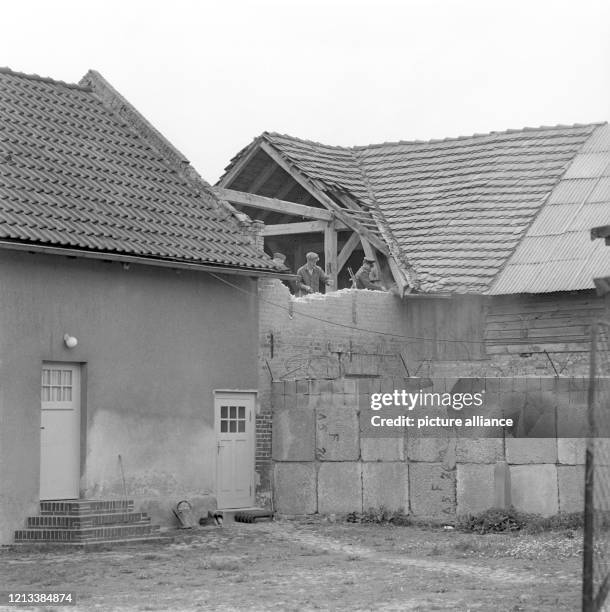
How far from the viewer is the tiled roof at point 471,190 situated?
25.1 m

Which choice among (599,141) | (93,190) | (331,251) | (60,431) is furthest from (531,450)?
(599,141)

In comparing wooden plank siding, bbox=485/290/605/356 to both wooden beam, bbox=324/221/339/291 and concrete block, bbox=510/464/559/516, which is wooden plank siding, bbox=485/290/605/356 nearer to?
wooden beam, bbox=324/221/339/291

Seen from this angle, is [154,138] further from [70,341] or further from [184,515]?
[184,515]

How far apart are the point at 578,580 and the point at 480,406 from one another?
223 inches

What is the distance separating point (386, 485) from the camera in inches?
787

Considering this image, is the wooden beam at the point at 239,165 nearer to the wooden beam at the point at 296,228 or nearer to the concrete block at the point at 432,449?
the wooden beam at the point at 296,228

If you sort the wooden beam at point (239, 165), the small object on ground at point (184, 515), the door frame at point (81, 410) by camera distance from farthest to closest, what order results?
the wooden beam at point (239, 165) → the small object on ground at point (184, 515) → the door frame at point (81, 410)

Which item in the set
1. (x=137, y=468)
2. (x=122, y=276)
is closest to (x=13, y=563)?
(x=137, y=468)

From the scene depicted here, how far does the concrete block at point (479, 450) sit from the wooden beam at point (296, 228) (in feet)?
28.2

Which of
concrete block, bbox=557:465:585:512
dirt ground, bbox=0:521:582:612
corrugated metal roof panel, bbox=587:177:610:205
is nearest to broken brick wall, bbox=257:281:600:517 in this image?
concrete block, bbox=557:465:585:512

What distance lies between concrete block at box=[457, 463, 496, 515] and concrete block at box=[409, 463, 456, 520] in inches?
5.1

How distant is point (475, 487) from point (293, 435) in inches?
136

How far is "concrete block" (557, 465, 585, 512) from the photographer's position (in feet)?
60.8

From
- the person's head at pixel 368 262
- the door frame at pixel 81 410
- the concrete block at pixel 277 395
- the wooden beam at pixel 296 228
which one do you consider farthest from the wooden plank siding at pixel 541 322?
the door frame at pixel 81 410
